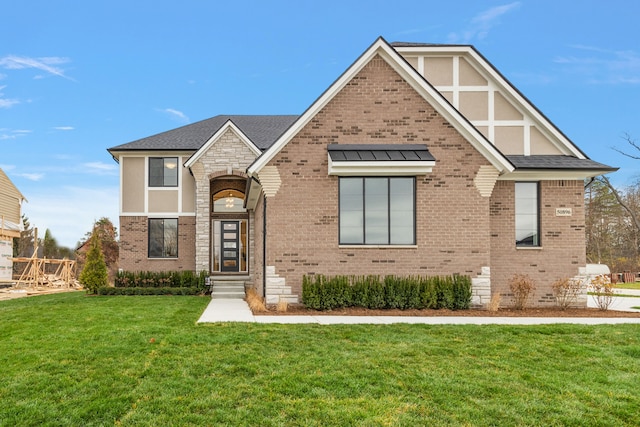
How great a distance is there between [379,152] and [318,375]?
790 cm

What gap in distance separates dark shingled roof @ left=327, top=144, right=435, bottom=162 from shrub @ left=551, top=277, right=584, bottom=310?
17.6 ft

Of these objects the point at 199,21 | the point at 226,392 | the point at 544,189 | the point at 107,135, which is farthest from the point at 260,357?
the point at 107,135

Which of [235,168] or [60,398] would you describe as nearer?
[60,398]

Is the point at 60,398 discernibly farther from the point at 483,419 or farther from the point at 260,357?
the point at 483,419

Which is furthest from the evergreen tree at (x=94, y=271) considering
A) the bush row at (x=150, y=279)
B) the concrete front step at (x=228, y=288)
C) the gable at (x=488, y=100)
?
the gable at (x=488, y=100)

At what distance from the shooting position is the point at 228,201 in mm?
20984

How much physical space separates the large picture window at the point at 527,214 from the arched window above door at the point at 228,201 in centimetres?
1192

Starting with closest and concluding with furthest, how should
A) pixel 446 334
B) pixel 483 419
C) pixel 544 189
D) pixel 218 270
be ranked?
1. pixel 483 419
2. pixel 446 334
3. pixel 544 189
4. pixel 218 270

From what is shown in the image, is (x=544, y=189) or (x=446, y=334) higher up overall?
(x=544, y=189)

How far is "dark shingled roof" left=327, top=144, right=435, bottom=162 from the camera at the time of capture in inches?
476

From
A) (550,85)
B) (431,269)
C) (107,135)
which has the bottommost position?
(431,269)

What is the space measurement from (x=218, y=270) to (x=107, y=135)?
1143 cm

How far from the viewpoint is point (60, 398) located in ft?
16.3

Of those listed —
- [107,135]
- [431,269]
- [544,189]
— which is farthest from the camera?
[107,135]
